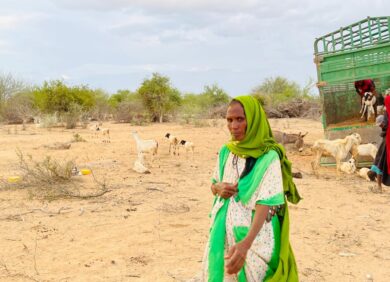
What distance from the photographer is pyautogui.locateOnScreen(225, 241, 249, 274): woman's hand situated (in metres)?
2.10

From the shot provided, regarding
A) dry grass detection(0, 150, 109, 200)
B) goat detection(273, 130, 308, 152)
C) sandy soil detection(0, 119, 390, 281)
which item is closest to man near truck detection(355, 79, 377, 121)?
goat detection(273, 130, 308, 152)

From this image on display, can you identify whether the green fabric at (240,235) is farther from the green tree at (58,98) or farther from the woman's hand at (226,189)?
the green tree at (58,98)

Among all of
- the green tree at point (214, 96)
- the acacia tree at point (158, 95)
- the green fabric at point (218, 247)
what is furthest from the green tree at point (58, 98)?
the green fabric at point (218, 247)

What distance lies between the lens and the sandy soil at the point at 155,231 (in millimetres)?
4047

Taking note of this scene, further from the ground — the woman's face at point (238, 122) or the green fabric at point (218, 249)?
the woman's face at point (238, 122)

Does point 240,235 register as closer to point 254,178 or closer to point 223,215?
point 223,215

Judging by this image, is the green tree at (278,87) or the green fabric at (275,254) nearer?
the green fabric at (275,254)

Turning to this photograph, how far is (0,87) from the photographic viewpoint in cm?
3167

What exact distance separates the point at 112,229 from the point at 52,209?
1.26 m

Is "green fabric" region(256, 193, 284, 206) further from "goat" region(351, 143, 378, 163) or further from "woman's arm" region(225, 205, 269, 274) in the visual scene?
"goat" region(351, 143, 378, 163)

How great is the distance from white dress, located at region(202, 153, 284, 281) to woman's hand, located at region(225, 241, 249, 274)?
0.08 m

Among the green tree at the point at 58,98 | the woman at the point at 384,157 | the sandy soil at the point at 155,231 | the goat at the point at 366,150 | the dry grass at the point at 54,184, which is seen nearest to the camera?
the sandy soil at the point at 155,231

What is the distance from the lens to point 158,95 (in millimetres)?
23266

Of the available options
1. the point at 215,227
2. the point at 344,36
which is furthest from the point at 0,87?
the point at 215,227
